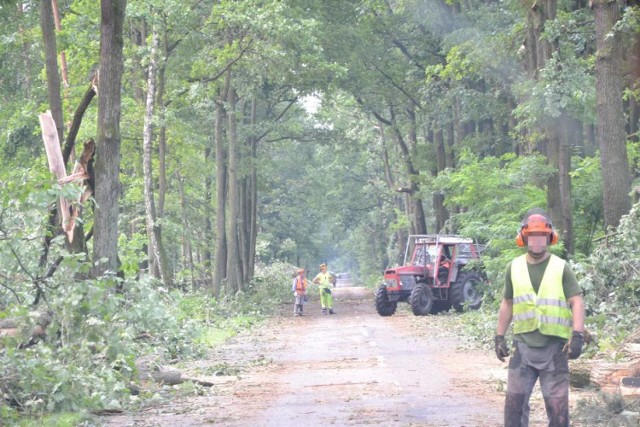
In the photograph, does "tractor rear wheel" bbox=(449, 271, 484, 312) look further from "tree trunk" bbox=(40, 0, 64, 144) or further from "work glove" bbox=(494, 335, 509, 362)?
"work glove" bbox=(494, 335, 509, 362)

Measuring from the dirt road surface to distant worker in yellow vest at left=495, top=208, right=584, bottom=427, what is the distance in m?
2.42

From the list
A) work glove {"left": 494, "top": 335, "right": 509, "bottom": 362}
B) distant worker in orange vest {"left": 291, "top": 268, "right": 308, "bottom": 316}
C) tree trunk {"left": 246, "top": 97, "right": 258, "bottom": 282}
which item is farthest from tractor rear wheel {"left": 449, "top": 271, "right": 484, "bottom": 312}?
work glove {"left": 494, "top": 335, "right": 509, "bottom": 362}

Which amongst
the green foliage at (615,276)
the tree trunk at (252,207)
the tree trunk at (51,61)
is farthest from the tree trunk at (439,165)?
the tree trunk at (51,61)

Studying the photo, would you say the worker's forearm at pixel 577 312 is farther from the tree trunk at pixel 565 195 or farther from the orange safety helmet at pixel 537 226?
the tree trunk at pixel 565 195

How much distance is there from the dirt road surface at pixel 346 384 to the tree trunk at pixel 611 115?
374 cm

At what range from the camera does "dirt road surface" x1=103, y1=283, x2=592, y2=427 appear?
444 inches

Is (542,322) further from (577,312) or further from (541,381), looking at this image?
(541,381)

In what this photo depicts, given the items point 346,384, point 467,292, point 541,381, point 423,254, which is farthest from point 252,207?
point 541,381

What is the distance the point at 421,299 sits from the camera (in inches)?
1220

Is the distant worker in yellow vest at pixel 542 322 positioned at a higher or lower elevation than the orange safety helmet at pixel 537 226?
lower

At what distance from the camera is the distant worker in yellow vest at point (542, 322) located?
26.1ft

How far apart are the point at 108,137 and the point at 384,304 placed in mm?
17170

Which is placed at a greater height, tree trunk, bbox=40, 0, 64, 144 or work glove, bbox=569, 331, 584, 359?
tree trunk, bbox=40, 0, 64, 144

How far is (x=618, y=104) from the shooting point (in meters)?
19.6
